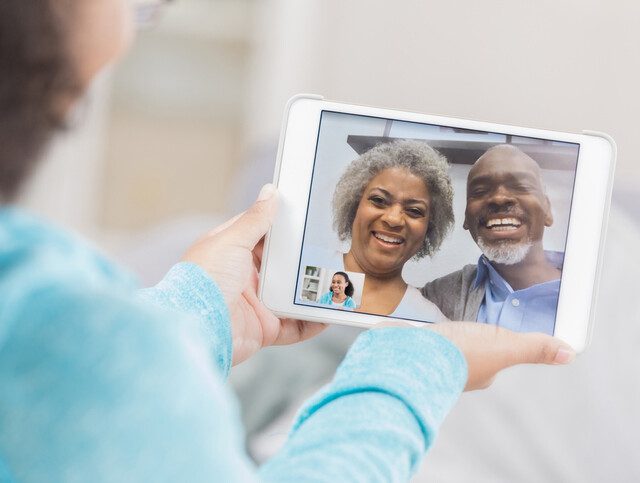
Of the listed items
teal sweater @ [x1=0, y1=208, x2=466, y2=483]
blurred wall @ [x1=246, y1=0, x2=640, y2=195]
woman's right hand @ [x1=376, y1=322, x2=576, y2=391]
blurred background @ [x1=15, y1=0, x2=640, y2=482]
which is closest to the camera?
teal sweater @ [x1=0, y1=208, x2=466, y2=483]

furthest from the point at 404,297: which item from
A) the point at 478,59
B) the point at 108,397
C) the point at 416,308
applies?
the point at 478,59


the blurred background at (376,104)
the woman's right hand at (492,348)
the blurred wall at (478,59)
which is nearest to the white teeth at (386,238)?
the woman's right hand at (492,348)

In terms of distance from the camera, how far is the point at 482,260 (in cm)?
67

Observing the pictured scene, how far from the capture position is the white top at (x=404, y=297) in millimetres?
676

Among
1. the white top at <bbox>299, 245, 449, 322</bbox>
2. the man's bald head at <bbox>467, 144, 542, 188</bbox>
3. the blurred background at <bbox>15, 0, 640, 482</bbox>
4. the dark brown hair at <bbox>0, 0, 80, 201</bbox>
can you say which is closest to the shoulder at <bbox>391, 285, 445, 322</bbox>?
the white top at <bbox>299, 245, 449, 322</bbox>

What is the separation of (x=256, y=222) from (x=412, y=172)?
0.46 feet

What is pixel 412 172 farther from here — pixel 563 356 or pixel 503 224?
pixel 563 356

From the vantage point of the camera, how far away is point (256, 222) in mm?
670

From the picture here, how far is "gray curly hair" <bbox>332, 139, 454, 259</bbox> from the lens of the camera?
0.68 metres

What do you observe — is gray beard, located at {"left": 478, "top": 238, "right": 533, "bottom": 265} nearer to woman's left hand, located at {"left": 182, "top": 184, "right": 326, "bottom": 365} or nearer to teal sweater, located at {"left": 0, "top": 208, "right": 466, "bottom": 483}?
woman's left hand, located at {"left": 182, "top": 184, "right": 326, "bottom": 365}

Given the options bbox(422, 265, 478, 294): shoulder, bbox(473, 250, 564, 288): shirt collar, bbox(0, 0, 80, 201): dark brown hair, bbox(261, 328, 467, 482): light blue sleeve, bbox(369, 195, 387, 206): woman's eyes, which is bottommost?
bbox(261, 328, 467, 482): light blue sleeve

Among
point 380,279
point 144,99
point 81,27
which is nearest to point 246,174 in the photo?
point 144,99

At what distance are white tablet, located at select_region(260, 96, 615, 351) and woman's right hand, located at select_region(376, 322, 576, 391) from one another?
1.5 inches

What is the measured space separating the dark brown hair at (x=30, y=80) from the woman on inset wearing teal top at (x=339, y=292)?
41 centimetres
